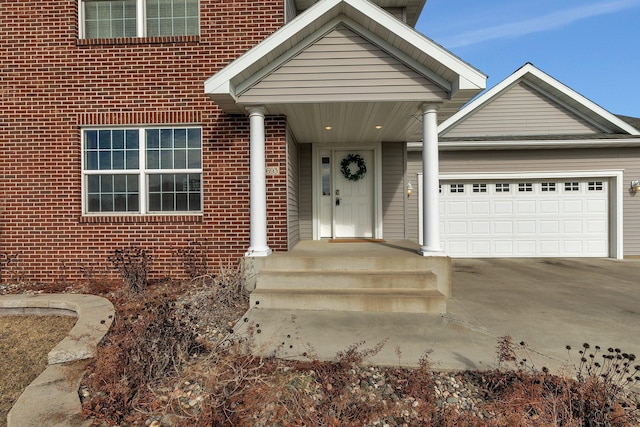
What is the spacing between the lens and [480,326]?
372cm

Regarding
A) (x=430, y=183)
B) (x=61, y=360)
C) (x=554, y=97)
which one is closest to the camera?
(x=61, y=360)

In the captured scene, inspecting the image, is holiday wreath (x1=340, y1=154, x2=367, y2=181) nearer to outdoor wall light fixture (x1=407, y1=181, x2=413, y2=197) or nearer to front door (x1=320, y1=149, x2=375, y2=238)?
front door (x1=320, y1=149, x2=375, y2=238)

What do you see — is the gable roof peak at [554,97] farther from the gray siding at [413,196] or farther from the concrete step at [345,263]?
the concrete step at [345,263]

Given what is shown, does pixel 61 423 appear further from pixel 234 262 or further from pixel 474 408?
pixel 234 262

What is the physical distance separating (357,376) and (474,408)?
87 cm

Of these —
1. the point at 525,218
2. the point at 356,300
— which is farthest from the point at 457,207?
the point at 356,300

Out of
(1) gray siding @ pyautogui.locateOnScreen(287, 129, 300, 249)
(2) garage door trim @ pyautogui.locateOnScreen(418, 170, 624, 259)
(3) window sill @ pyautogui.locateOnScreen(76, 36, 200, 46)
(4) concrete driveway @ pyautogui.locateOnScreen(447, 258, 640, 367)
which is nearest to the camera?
(4) concrete driveway @ pyautogui.locateOnScreen(447, 258, 640, 367)

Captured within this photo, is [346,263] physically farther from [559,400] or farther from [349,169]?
[349,169]

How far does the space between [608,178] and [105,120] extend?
39.0 ft

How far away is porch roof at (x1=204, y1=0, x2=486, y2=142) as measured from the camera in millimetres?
4508

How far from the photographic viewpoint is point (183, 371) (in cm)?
256

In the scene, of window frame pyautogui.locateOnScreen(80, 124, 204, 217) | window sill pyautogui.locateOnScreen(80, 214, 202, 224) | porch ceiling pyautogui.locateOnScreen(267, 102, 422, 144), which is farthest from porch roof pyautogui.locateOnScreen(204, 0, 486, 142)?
window sill pyautogui.locateOnScreen(80, 214, 202, 224)

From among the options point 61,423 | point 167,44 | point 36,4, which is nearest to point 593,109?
point 167,44

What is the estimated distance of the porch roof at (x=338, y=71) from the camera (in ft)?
14.8
